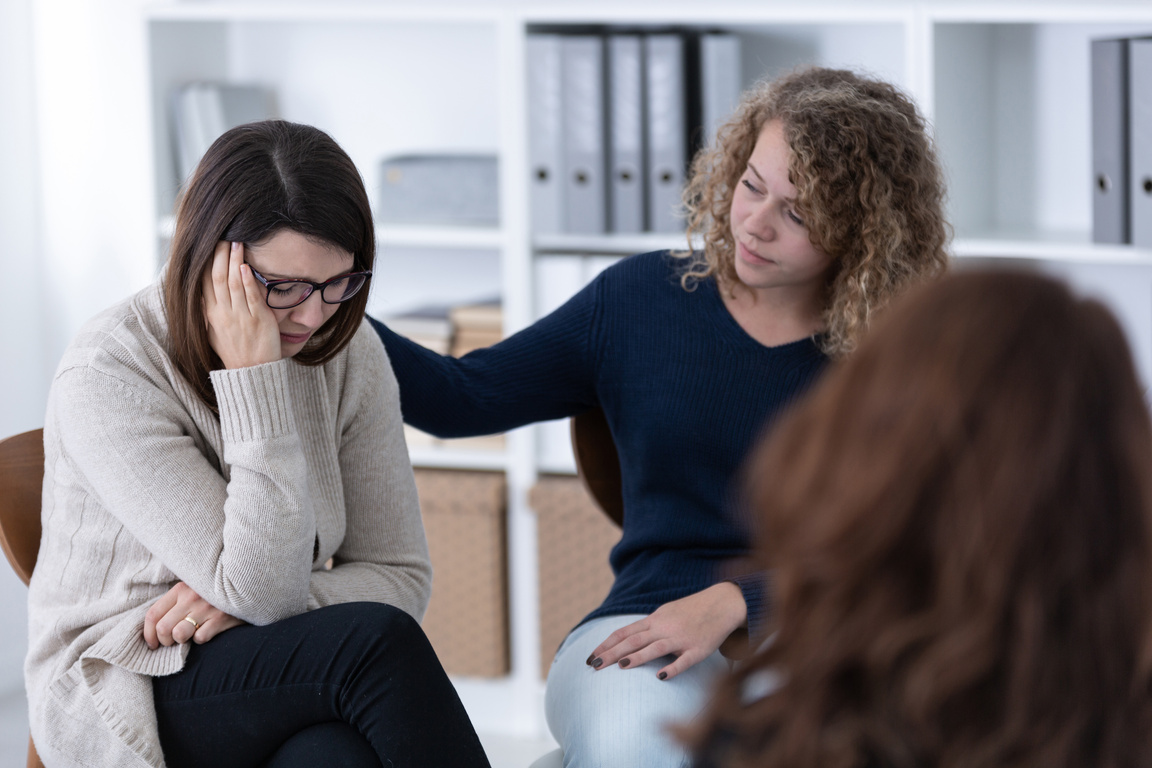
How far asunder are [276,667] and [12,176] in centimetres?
165

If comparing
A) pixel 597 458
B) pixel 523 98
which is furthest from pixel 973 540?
pixel 523 98

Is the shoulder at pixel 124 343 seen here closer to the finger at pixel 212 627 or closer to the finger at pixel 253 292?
the finger at pixel 253 292

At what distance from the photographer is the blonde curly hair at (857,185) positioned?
1428mm

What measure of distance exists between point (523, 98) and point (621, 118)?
195 mm

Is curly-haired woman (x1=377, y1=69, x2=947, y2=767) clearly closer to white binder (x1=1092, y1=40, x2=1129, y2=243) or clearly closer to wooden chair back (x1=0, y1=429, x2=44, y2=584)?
wooden chair back (x1=0, y1=429, x2=44, y2=584)

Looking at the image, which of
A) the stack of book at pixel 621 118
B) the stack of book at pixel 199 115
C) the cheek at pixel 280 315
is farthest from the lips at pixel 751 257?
the stack of book at pixel 199 115

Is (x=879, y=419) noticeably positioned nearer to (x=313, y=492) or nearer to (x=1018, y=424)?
(x=1018, y=424)

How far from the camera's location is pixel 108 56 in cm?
243

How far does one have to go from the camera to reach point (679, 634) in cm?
135

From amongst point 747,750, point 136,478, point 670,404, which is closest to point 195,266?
point 136,478

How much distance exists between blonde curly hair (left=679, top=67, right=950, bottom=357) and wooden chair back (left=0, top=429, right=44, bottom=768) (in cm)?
88

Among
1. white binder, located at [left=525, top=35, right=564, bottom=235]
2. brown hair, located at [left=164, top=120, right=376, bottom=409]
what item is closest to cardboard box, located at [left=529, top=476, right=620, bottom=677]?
white binder, located at [left=525, top=35, right=564, bottom=235]

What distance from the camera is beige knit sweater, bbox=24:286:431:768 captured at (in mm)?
1212

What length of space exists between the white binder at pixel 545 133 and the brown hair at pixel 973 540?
1625 millimetres
